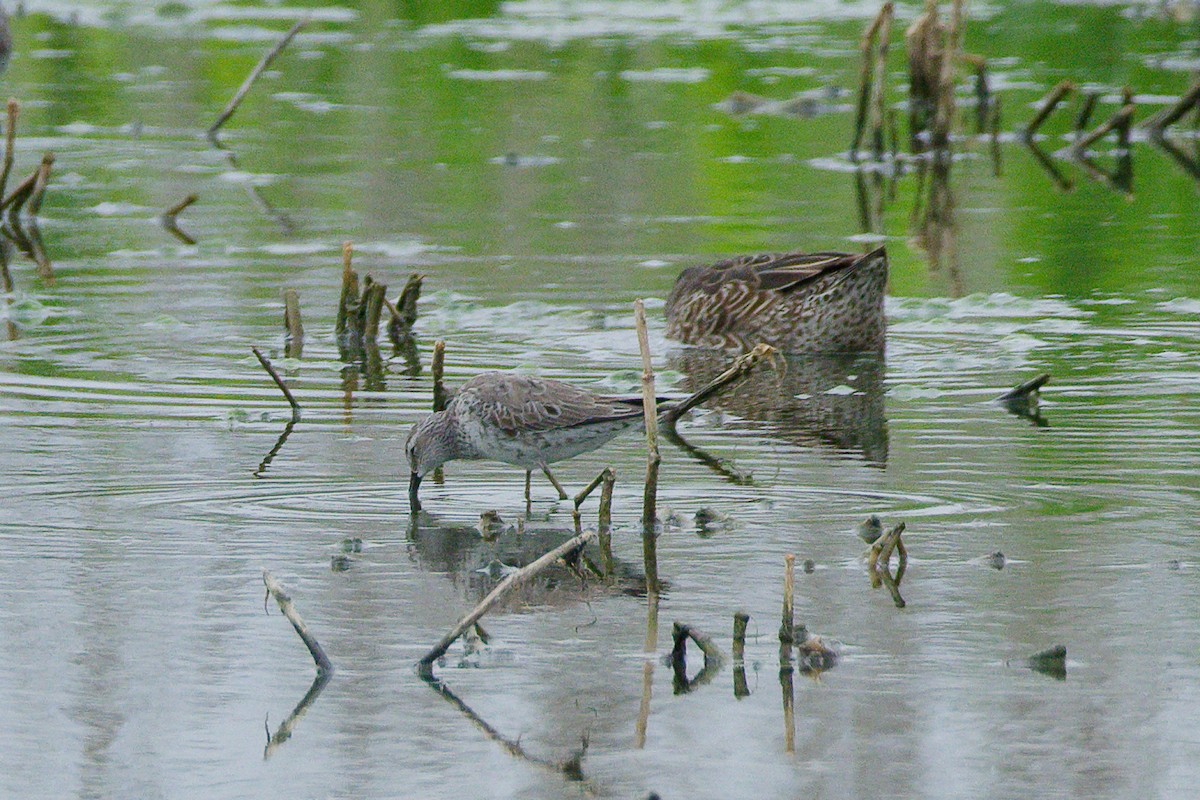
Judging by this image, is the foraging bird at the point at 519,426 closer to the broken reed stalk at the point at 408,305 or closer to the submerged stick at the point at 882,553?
the submerged stick at the point at 882,553

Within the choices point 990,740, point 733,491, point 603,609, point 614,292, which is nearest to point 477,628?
point 603,609

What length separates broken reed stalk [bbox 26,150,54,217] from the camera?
49.7 ft

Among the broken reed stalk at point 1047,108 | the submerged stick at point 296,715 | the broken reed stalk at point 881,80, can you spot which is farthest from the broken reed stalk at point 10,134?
the submerged stick at point 296,715

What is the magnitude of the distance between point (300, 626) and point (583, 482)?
2835 millimetres

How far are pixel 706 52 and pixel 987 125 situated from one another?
703cm

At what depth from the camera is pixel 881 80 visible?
18.2m

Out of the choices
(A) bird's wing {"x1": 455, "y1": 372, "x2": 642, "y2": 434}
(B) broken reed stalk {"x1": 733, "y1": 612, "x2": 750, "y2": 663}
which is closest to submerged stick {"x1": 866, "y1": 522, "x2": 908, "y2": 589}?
(B) broken reed stalk {"x1": 733, "y1": 612, "x2": 750, "y2": 663}

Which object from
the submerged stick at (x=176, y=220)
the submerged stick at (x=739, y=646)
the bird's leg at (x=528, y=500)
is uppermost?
the submerged stick at (x=739, y=646)

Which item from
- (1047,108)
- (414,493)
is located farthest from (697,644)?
(1047,108)

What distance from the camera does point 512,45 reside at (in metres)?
29.0

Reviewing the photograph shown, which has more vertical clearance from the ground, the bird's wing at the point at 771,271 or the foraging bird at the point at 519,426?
the foraging bird at the point at 519,426

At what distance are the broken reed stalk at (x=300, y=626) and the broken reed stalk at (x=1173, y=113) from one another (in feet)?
49.2

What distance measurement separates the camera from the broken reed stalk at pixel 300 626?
5969mm

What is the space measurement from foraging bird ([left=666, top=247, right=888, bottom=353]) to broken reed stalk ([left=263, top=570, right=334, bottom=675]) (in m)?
5.96
